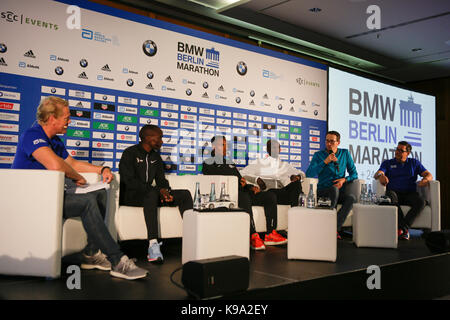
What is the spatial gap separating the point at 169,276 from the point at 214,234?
15.5 inches

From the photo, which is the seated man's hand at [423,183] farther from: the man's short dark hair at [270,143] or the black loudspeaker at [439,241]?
the man's short dark hair at [270,143]

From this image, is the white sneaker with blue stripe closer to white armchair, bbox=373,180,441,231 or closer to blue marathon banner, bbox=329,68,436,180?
white armchair, bbox=373,180,441,231

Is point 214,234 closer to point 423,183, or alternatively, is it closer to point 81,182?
point 81,182

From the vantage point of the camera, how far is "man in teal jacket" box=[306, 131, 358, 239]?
454 centimetres

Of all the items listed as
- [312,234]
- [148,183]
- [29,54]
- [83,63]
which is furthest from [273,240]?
[29,54]

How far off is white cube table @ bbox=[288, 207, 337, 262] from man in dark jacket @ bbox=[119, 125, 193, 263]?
887 millimetres

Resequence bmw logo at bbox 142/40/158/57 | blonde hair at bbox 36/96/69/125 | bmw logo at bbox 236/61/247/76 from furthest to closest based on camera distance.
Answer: bmw logo at bbox 236/61/247/76 → bmw logo at bbox 142/40/158/57 → blonde hair at bbox 36/96/69/125

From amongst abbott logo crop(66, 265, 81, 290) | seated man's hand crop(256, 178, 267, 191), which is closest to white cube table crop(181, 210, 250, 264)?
abbott logo crop(66, 265, 81, 290)

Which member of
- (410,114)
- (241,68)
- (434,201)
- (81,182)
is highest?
(241,68)

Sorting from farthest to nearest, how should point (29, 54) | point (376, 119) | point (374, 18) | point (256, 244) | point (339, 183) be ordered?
point (376, 119)
point (374, 18)
point (339, 183)
point (29, 54)
point (256, 244)

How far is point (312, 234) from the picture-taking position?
312 cm

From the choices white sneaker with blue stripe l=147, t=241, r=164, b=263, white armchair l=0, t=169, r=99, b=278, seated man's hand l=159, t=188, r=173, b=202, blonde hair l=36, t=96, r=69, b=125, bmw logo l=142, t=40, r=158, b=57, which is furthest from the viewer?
→ bmw logo l=142, t=40, r=158, b=57

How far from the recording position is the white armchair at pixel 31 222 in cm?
230
